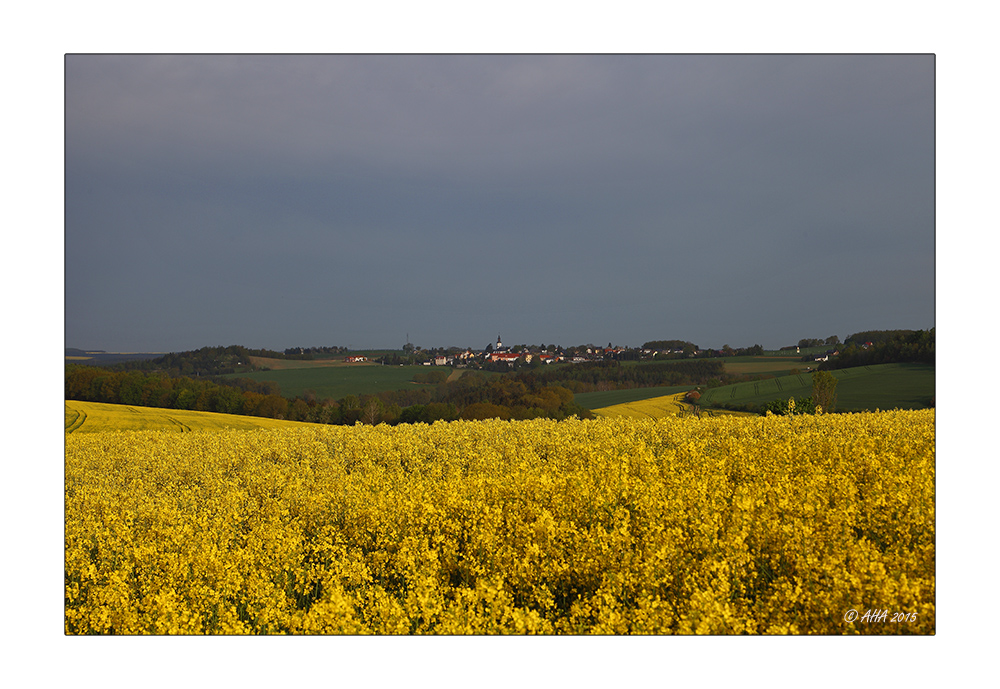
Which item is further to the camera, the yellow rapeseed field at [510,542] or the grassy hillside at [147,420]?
the grassy hillside at [147,420]

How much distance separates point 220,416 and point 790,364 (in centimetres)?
719

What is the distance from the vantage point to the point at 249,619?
375 centimetres

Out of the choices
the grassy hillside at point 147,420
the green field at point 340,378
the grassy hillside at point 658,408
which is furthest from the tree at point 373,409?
the grassy hillside at point 658,408

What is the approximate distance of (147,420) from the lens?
6.51m

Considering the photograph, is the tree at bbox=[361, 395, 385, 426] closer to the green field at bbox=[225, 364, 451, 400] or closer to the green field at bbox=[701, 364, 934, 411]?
the green field at bbox=[225, 364, 451, 400]

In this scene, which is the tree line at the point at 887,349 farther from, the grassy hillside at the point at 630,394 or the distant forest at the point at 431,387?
the grassy hillside at the point at 630,394

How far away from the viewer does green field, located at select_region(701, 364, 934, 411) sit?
20.3 ft

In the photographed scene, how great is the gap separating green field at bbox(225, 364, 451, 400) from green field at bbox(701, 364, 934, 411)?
12.4 ft

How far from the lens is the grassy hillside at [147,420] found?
18.5 feet

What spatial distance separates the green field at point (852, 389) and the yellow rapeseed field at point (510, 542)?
58cm

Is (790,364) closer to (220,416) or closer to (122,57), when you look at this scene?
(220,416)

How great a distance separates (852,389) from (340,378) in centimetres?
660

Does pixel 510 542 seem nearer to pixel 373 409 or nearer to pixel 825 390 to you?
pixel 373 409
